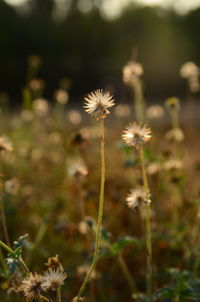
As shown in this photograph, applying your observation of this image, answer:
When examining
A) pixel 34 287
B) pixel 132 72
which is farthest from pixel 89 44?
pixel 34 287

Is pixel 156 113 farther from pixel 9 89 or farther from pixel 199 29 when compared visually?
pixel 199 29

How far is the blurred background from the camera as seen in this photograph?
13.4 metres

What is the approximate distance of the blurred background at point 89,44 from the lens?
1340cm

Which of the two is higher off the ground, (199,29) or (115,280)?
(199,29)

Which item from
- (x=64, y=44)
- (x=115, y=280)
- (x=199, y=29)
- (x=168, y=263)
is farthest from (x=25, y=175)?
(x=199, y=29)

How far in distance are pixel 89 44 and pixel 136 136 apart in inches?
565

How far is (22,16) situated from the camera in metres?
14.7

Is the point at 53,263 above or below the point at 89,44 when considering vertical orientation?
below

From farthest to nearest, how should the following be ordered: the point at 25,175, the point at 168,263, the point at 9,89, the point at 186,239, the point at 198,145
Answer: the point at 9,89 → the point at 198,145 → the point at 25,175 → the point at 186,239 → the point at 168,263

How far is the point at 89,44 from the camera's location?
50.9 feet

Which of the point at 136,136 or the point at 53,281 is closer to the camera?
the point at 53,281

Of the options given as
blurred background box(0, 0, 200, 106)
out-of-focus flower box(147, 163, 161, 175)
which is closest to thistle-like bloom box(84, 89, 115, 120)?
out-of-focus flower box(147, 163, 161, 175)

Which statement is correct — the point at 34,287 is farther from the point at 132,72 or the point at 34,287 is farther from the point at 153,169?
the point at 132,72

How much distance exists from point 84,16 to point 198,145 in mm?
9381
